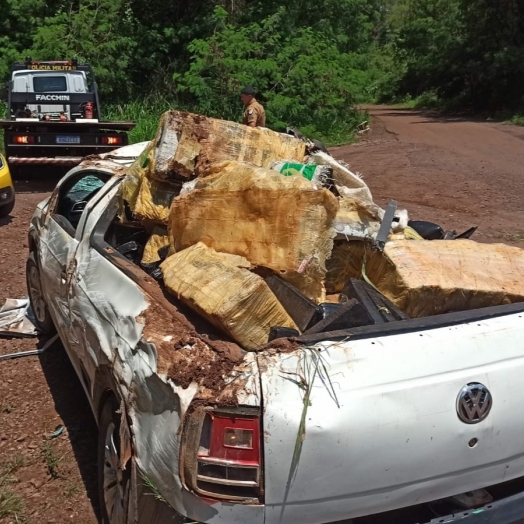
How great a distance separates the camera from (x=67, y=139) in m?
12.9

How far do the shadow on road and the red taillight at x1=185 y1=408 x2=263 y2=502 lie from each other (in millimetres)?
1385

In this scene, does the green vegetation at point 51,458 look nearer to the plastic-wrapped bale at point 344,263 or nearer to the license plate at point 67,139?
the plastic-wrapped bale at point 344,263

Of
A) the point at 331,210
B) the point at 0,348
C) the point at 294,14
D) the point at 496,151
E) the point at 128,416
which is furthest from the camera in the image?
the point at 294,14

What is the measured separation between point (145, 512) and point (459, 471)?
1.16 metres

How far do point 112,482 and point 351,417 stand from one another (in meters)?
1.32

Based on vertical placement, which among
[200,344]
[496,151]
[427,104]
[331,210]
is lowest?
[427,104]

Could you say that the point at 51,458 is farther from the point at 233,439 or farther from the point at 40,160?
the point at 40,160

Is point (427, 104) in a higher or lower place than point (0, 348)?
lower

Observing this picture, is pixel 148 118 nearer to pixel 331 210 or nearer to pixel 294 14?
pixel 294 14

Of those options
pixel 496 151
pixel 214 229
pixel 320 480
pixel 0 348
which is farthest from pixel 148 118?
pixel 320 480

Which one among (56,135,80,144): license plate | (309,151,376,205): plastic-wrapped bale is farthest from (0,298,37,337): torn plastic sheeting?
(56,135,80,144): license plate

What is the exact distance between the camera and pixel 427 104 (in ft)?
127

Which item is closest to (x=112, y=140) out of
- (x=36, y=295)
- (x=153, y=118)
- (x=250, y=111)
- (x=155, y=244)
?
(x=250, y=111)

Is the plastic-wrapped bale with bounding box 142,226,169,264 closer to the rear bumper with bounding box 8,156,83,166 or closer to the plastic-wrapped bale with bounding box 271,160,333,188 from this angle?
the plastic-wrapped bale with bounding box 271,160,333,188
